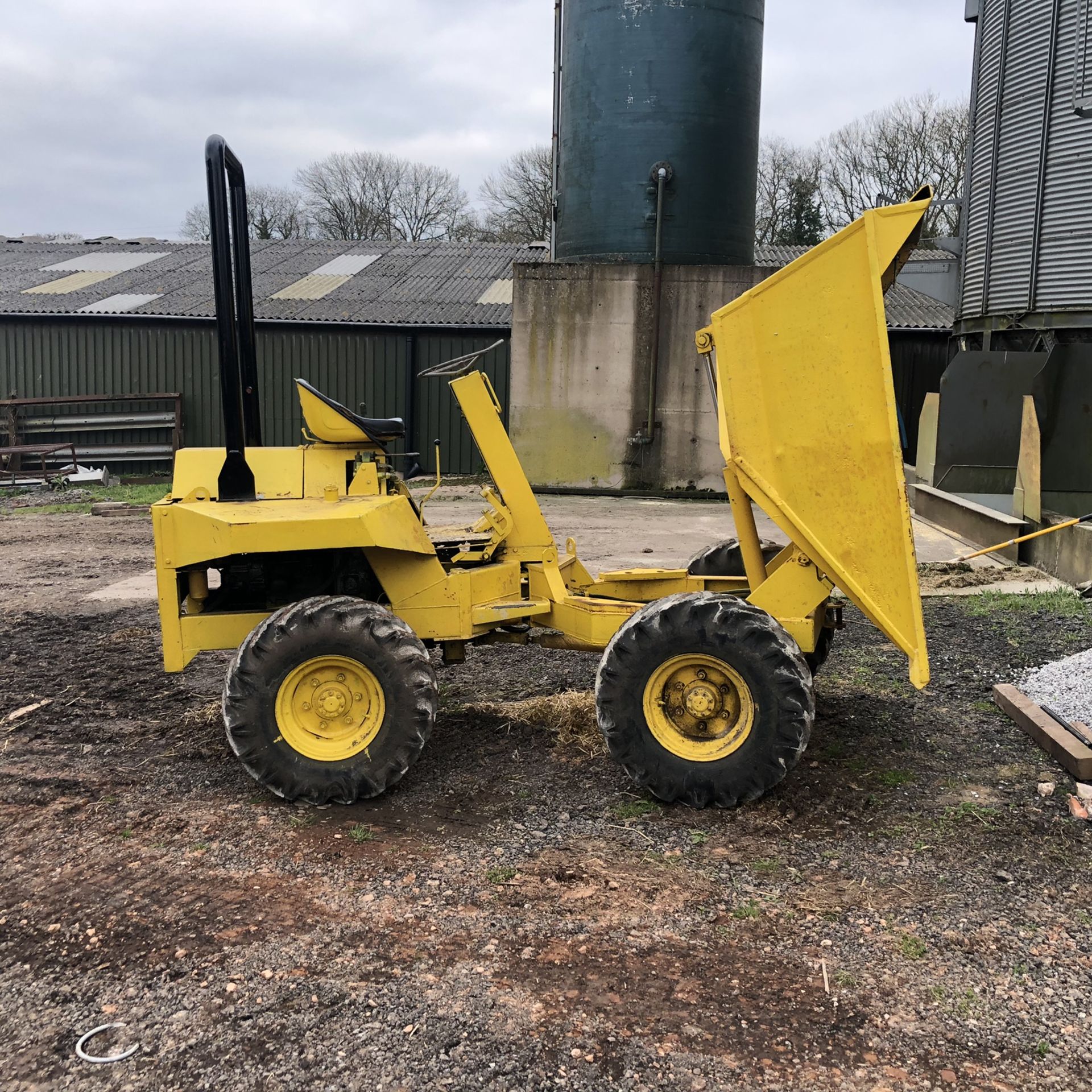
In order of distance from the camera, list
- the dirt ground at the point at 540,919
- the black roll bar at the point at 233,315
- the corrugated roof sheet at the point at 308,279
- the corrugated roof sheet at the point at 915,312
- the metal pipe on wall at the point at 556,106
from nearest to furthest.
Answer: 1. the dirt ground at the point at 540,919
2. the black roll bar at the point at 233,315
3. the metal pipe on wall at the point at 556,106
4. the corrugated roof sheet at the point at 915,312
5. the corrugated roof sheet at the point at 308,279

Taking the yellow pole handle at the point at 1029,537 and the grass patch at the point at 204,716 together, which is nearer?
the grass patch at the point at 204,716

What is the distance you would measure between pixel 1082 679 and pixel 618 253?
432 inches

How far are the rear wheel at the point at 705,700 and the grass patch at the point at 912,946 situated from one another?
3.20 ft

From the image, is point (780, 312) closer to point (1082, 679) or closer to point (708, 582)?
point (708, 582)

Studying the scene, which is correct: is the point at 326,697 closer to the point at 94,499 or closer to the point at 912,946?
the point at 912,946

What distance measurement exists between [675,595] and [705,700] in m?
0.48

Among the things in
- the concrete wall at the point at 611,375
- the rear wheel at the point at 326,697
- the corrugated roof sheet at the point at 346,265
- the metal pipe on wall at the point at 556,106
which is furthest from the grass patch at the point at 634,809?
the corrugated roof sheet at the point at 346,265

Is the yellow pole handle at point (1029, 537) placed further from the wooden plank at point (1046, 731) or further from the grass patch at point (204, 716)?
the grass patch at point (204, 716)

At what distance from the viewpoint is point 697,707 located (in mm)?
4215

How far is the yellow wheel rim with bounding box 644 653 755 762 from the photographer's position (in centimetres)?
418

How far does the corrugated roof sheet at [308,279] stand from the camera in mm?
19453

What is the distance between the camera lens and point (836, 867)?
145 inches

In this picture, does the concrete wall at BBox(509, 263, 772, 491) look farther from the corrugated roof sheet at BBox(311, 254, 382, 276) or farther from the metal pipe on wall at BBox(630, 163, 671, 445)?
the corrugated roof sheet at BBox(311, 254, 382, 276)

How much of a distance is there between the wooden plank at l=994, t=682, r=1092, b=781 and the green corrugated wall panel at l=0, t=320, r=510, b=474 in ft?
47.5
